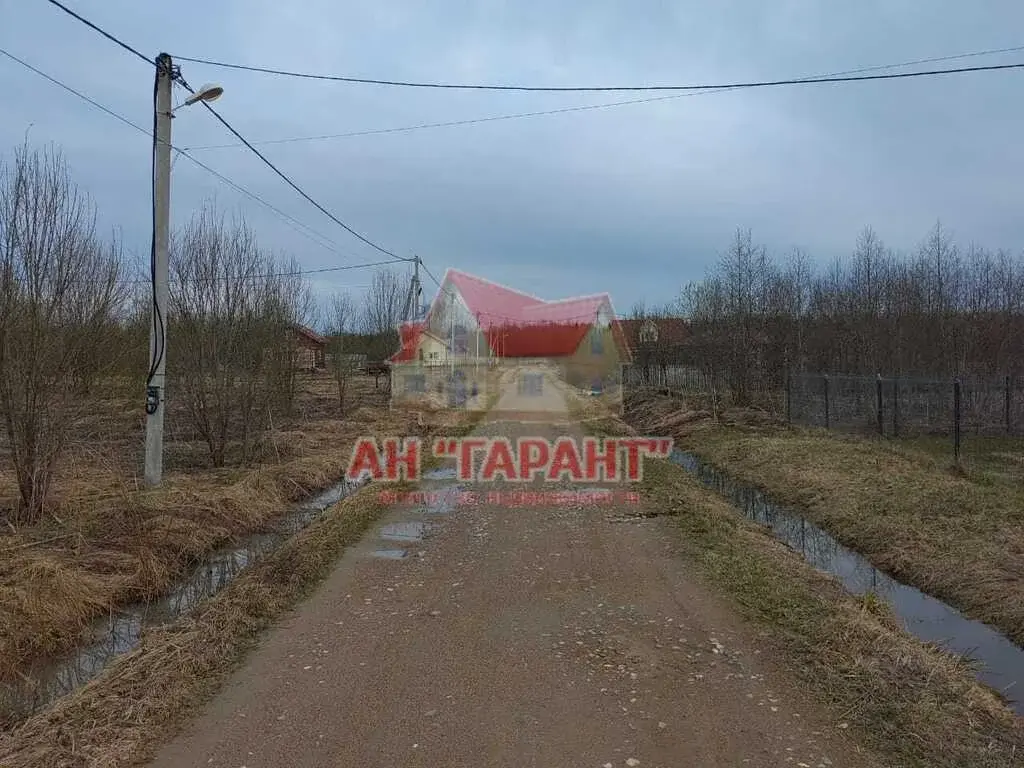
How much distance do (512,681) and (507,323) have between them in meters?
37.7

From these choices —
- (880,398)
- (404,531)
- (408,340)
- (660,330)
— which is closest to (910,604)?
(404,531)

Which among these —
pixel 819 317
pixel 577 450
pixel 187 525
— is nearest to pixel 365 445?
pixel 577 450

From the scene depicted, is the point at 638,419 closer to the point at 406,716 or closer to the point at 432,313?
the point at 432,313

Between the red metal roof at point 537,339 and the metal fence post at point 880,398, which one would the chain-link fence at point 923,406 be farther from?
the red metal roof at point 537,339

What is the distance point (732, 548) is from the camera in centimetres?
682

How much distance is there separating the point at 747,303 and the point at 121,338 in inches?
696

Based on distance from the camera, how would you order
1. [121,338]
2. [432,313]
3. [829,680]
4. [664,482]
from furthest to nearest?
[432,313]
[664,482]
[121,338]
[829,680]

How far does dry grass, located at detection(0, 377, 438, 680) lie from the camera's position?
15.8 feet

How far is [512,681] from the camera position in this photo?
3889mm

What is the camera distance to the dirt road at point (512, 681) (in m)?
3.15

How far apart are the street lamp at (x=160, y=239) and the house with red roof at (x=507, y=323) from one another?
17.5 metres

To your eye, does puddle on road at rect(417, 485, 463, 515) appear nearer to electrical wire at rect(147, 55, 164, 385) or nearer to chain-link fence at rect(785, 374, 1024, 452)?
electrical wire at rect(147, 55, 164, 385)

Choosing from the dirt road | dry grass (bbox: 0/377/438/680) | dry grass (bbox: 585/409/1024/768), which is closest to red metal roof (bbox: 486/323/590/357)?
dry grass (bbox: 0/377/438/680)

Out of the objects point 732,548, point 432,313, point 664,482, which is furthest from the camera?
point 432,313
